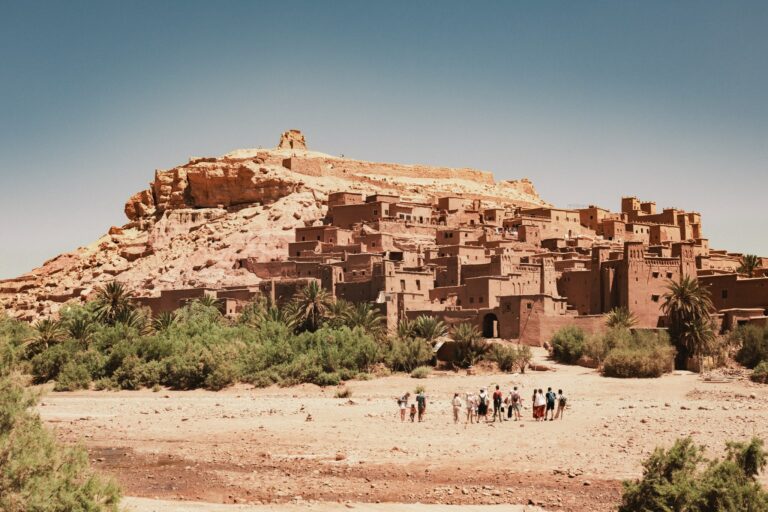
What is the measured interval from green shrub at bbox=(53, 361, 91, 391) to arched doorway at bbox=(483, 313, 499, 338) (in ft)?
50.9

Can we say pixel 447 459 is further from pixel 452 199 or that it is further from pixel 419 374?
pixel 452 199

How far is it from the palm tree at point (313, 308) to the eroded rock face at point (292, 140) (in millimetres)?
40320

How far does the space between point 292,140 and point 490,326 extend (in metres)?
45.5

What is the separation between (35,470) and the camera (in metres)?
11.9

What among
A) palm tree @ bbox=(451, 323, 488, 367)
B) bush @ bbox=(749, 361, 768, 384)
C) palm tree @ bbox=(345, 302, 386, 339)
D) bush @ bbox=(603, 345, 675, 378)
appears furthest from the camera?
palm tree @ bbox=(345, 302, 386, 339)

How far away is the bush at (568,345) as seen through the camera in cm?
3506

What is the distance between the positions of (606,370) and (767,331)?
5875 millimetres

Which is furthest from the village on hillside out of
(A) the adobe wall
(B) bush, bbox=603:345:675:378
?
(B) bush, bbox=603:345:675:378

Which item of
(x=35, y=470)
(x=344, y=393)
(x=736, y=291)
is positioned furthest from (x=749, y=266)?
(x=35, y=470)

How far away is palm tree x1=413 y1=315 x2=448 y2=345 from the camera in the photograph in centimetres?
3634

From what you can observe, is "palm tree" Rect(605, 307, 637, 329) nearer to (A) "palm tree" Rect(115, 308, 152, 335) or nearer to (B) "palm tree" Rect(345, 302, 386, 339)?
(B) "palm tree" Rect(345, 302, 386, 339)

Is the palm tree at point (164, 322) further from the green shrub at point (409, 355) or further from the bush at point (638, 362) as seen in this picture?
the bush at point (638, 362)

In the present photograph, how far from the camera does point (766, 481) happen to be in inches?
668

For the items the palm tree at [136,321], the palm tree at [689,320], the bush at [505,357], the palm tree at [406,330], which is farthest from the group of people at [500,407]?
the palm tree at [136,321]
